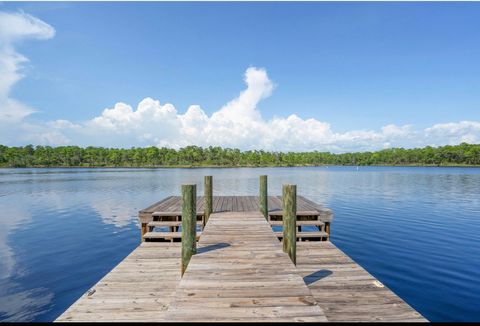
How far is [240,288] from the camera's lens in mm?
4465

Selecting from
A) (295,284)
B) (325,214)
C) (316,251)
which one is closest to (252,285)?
(295,284)

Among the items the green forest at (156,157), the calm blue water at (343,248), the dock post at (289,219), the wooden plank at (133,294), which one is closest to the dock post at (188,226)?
the wooden plank at (133,294)

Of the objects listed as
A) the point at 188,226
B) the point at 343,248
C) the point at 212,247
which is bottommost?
the point at 343,248

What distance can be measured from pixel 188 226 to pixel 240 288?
2.39m

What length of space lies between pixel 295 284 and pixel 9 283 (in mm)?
12023

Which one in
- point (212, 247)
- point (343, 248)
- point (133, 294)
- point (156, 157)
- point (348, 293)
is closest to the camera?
point (348, 293)

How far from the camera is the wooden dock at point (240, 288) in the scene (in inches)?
152

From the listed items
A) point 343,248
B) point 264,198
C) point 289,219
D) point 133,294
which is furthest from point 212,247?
point 343,248

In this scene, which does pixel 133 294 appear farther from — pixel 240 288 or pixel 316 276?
pixel 316 276

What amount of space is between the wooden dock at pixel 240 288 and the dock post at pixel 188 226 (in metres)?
0.28

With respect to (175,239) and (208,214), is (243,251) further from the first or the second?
(175,239)

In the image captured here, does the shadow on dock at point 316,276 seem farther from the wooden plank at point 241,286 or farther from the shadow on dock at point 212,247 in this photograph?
the shadow on dock at point 212,247

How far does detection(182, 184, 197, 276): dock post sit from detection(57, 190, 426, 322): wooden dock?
284mm

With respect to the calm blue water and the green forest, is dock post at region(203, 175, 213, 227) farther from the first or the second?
the green forest
